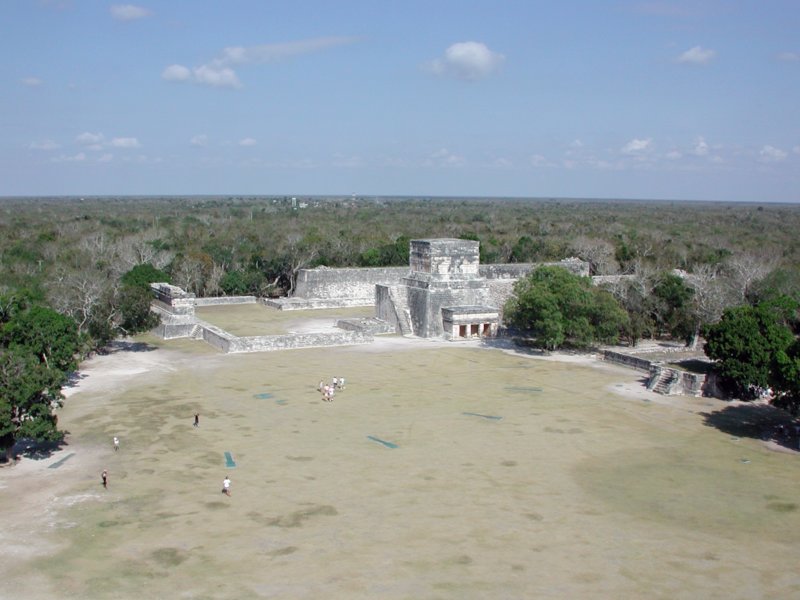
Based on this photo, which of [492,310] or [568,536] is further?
[492,310]

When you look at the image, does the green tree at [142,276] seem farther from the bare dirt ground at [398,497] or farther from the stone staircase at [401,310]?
the stone staircase at [401,310]

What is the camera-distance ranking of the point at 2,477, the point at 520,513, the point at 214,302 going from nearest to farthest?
the point at 520,513 < the point at 2,477 < the point at 214,302

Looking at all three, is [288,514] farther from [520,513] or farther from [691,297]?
[691,297]

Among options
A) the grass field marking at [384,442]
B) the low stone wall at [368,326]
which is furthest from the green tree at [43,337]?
the low stone wall at [368,326]

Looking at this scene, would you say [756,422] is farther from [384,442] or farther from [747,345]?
[384,442]

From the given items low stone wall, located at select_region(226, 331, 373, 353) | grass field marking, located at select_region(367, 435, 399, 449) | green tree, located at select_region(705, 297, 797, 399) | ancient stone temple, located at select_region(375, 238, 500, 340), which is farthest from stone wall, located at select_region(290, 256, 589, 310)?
grass field marking, located at select_region(367, 435, 399, 449)

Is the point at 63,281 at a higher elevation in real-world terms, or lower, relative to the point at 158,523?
higher

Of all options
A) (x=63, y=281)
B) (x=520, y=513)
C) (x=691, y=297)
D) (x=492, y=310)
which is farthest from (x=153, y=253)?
(x=520, y=513)
